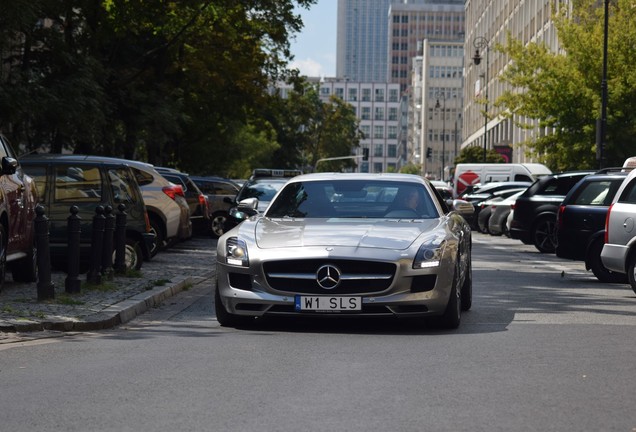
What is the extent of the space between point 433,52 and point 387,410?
626ft

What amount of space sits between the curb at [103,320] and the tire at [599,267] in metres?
7.21

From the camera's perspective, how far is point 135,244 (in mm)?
18797

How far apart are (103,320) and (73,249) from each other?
7.49 feet

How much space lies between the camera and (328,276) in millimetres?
11055

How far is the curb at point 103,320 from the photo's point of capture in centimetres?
1133

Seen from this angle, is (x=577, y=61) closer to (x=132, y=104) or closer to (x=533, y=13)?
(x=132, y=104)

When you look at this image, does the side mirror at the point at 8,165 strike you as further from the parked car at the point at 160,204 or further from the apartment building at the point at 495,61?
the apartment building at the point at 495,61

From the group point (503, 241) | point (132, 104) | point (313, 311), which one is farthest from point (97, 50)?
point (313, 311)

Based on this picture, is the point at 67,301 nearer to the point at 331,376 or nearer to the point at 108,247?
the point at 108,247

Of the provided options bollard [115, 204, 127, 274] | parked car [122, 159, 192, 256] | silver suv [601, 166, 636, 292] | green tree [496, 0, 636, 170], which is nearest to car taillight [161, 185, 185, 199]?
parked car [122, 159, 192, 256]

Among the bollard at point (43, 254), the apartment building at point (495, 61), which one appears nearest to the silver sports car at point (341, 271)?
the bollard at point (43, 254)

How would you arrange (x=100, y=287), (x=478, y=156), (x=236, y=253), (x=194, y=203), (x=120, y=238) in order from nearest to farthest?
(x=236, y=253)
(x=100, y=287)
(x=120, y=238)
(x=194, y=203)
(x=478, y=156)

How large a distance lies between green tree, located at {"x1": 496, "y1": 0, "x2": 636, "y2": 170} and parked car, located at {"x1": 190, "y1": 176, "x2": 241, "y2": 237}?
1876 centimetres

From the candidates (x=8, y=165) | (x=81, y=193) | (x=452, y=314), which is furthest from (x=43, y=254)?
(x=81, y=193)
